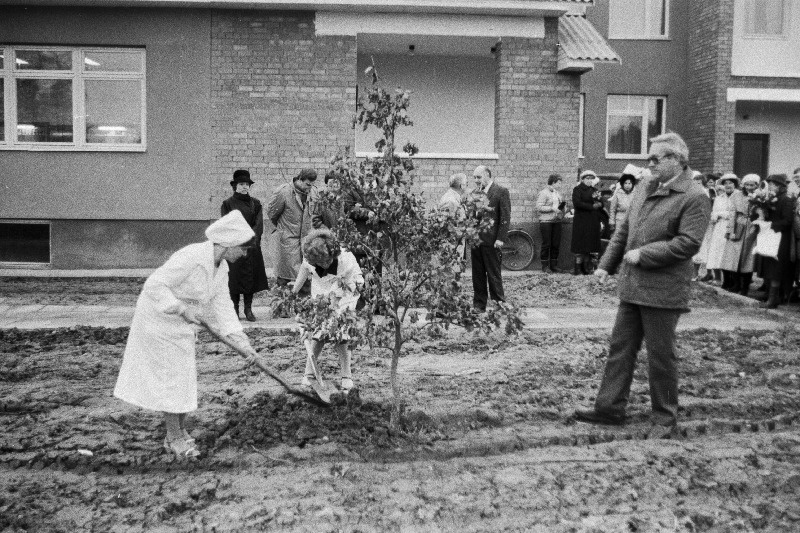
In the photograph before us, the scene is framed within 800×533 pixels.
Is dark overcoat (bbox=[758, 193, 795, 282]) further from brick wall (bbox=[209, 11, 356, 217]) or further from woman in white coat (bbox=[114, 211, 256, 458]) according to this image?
woman in white coat (bbox=[114, 211, 256, 458])

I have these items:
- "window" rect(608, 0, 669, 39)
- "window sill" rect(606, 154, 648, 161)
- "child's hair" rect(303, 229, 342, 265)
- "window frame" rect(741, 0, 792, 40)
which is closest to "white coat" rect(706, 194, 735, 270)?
"window sill" rect(606, 154, 648, 161)

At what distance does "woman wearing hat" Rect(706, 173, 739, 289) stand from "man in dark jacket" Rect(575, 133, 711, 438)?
872cm

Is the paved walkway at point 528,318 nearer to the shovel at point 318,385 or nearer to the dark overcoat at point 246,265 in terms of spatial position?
the dark overcoat at point 246,265

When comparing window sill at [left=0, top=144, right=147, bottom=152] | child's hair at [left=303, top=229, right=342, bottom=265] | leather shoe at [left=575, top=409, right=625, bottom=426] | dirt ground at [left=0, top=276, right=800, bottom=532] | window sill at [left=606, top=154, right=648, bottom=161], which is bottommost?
dirt ground at [left=0, top=276, right=800, bottom=532]

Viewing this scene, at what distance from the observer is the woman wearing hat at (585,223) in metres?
17.0

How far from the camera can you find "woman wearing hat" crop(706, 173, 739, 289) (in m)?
15.0

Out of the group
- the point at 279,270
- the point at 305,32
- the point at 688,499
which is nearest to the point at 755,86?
the point at 305,32

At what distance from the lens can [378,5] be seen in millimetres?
16438

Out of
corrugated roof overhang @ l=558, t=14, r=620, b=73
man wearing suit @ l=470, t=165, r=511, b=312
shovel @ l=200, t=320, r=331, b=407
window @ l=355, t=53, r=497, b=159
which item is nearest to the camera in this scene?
shovel @ l=200, t=320, r=331, b=407

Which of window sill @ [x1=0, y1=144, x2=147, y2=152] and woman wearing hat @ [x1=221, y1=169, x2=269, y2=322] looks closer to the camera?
woman wearing hat @ [x1=221, y1=169, x2=269, y2=322]

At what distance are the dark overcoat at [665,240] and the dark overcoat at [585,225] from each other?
33.8 ft

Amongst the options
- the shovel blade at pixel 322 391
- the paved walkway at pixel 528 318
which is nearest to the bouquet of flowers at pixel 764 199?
the paved walkway at pixel 528 318

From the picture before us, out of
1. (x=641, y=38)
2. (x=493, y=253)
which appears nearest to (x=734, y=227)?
(x=493, y=253)

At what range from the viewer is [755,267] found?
46.4 feet
